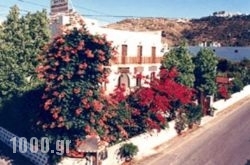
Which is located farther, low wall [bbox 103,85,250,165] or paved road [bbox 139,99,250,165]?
paved road [bbox 139,99,250,165]

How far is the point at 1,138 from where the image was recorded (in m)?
25.6

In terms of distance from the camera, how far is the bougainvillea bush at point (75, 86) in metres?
19.2

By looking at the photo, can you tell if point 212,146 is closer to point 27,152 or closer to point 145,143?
point 145,143

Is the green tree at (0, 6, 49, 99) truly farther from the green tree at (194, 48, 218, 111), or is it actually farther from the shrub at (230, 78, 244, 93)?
the shrub at (230, 78, 244, 93)

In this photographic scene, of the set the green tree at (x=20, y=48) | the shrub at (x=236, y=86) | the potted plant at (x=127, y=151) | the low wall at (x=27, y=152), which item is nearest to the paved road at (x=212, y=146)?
the potted plant at (x=127, y=151)

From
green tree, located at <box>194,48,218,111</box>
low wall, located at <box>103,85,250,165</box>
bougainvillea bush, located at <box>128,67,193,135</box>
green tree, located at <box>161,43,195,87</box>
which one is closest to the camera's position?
low wall, located at <box>103,85,250,165</box>

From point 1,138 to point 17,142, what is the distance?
9.56ft

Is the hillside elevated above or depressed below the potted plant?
above

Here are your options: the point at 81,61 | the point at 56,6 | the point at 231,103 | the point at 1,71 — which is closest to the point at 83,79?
the point at 81,61

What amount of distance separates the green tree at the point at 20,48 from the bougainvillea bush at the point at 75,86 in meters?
5.85

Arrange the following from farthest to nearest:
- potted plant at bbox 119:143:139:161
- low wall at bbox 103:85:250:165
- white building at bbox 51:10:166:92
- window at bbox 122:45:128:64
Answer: window at bbox 122:45:128:64
white building at bbox 51:10:166:92
potted plant at bbox 119:143:139:161
low wall at bbox 103:85:250:165

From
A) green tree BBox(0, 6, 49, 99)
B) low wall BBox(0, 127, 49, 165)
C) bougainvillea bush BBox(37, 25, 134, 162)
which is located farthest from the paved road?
green tree BBox(0, 6, 49, 99)

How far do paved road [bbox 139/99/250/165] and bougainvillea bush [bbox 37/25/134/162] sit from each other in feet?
17.2

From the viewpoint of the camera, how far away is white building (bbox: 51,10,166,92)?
37.8 m
